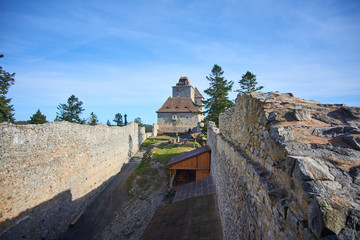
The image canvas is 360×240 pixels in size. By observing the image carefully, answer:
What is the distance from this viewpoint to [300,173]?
1655mm

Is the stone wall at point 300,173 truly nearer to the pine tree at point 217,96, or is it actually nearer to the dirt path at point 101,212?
the dirt path at point 101,212

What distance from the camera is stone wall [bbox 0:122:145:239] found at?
6.90 metres

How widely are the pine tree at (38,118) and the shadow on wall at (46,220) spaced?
27916 millimetres

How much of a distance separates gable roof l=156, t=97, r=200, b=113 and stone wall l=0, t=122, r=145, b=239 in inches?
1132

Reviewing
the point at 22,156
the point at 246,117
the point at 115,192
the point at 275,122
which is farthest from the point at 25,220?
the point at 275,122

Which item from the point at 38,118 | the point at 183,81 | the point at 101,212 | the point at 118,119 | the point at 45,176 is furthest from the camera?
the point at 183,81

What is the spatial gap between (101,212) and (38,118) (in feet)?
96.5

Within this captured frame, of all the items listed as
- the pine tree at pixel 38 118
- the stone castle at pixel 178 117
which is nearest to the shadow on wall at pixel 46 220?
the pine tree at pixel 38 118

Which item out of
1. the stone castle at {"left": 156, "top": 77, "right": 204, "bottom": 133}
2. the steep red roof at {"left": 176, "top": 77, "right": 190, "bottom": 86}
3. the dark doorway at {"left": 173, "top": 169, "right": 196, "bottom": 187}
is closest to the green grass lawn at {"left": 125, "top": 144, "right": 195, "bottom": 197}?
the dark doorway at {"left": 173, "top": 169, "right": 196, "bottom": 187}

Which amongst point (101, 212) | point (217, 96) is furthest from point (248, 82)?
point (101, 212)

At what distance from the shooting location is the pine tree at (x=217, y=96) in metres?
23.1

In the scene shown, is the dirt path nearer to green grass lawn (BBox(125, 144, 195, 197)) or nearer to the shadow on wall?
the shadow on wall

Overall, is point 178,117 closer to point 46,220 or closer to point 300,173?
point 46,220

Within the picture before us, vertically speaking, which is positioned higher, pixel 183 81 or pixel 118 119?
pixel 183 81
